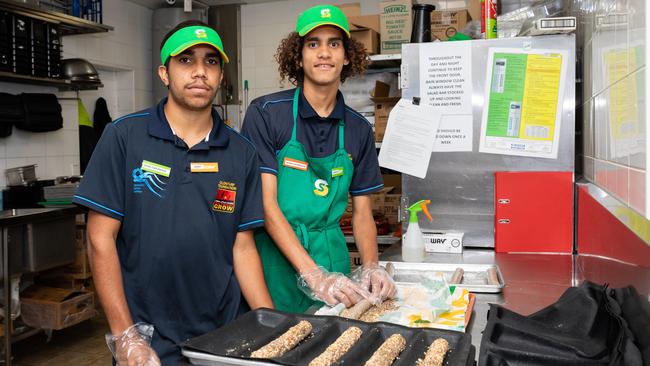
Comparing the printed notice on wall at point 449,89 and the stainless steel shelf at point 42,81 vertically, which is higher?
the stainless steel shelf at point 42,81

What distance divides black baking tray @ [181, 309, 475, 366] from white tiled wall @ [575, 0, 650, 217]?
413 millimetres

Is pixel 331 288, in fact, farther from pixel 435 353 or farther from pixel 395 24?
pixel 395 24

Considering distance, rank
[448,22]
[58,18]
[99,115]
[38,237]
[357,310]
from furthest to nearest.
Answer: [99,115] → [58,18] → [38,237] → [448,22] → [357,310]

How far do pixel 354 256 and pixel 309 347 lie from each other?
9.06ft

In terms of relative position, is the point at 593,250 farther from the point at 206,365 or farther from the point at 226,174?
the point at 206,365

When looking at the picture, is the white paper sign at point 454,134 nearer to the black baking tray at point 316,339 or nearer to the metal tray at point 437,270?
the metal tray at point 437,270

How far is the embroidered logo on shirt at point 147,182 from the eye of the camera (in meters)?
1.69

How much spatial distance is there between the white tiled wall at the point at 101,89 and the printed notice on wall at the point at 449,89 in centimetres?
369

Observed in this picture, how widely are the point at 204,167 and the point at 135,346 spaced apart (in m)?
0.54

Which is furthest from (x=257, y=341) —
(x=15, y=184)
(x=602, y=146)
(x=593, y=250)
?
(x=15, y=184)

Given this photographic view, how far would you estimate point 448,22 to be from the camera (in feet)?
11.9

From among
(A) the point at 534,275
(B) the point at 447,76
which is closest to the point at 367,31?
(B) the point at 447,76

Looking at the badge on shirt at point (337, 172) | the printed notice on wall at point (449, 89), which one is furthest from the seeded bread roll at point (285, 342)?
the printed notice on wall at point (449, 89)

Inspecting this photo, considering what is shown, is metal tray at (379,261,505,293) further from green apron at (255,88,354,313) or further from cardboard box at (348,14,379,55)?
cardboard box at (348,14,379,55)
